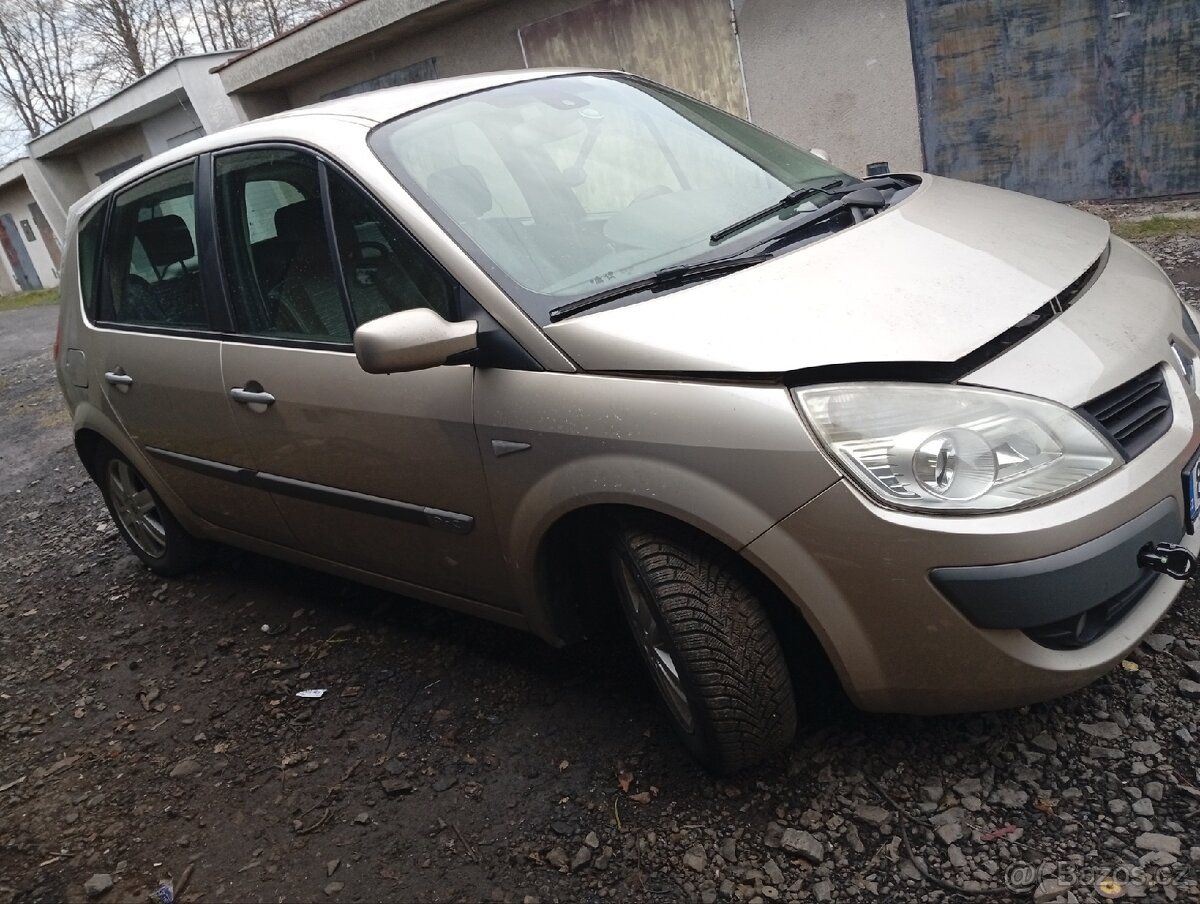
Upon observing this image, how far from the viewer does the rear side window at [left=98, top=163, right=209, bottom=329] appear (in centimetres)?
339

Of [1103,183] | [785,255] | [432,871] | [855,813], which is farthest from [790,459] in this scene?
[1103,183]

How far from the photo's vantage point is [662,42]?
30.8 ft

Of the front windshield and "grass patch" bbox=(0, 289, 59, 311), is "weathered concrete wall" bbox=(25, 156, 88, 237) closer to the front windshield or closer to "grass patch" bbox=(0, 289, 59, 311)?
"grass patch" bbox=(0, 289, 59, 311)

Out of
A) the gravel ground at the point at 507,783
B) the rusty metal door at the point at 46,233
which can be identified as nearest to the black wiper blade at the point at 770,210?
the gravel ground at the point at 507,783

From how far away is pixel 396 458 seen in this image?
2746 millimetres

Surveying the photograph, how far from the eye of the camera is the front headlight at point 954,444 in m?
1.91

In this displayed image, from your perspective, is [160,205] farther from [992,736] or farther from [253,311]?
[992,736]

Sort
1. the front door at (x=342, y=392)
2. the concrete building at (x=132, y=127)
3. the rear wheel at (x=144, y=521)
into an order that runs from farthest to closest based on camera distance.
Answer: the concrete building at (x=132, y=127), the rear wheel at (x=144, y=521), the front door at (x=342, y=392)

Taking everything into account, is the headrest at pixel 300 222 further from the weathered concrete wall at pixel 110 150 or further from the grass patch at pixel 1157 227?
the weathered concrete wall at pixel 110 150

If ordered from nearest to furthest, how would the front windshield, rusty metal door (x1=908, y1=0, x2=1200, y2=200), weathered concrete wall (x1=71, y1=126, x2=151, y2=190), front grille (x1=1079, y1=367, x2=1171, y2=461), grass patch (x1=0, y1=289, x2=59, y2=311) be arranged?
front grille (x1=1079, y1=367, x2=1171, y2=461) < the front windshield < rusty metal door (x1=908, y1=0, x2=1200, y2=200) < weathered concrete wall (x1=71, y1=126, x2=151, y2=190) < grass patch (x1=0, y1=289, x2=59, y2=311)

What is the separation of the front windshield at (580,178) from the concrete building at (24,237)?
26.7 meters

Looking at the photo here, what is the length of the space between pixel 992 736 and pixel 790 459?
3.04 feet

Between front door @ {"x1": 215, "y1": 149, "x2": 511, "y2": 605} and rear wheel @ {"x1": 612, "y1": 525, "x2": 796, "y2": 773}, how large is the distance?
562 mm

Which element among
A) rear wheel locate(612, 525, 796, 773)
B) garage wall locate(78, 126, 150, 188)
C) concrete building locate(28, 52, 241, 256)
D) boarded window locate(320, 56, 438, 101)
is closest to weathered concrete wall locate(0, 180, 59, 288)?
concrete building locate(28, 52, 241, 256)
